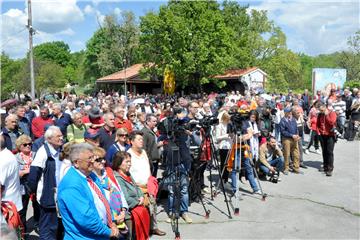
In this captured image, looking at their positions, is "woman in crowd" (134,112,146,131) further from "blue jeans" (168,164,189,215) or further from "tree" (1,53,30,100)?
"tree" (1,53,30,100)

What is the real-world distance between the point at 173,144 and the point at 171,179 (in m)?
0.64

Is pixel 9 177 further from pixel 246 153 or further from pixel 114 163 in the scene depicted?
pixel 246 153

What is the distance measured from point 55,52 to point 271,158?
3443 inches

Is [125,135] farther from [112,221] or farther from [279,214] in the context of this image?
[279,214]

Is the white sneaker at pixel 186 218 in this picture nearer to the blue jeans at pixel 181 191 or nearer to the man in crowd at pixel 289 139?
the blue jeans at pixel 181 191

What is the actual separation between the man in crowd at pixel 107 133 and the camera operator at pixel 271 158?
4188mm

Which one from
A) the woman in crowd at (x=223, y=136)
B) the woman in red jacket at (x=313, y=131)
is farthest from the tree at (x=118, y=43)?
the woman in crowd at (x=223, y=136)

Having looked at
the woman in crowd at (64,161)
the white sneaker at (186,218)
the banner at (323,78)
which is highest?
the banner at (323,78)

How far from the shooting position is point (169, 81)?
33906mm

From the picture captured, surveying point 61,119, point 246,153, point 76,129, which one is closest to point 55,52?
point 61,119

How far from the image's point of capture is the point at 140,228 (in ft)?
14.0

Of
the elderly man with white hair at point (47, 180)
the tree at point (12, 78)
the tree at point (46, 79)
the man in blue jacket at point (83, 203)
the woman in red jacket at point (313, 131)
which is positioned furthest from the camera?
the tree at point (12, 78)

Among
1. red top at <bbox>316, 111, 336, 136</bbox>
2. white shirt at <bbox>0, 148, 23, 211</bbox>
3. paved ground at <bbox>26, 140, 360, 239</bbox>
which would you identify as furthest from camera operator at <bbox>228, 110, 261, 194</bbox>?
white shirt at <bbox>0, 148, 23, 211</bbox>

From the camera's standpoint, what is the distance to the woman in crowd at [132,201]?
4.24 meters
